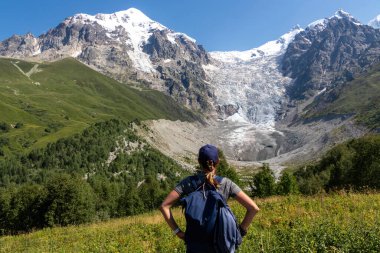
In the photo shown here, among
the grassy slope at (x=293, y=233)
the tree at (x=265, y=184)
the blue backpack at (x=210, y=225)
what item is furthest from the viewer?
the tree at (x=265, y=184)

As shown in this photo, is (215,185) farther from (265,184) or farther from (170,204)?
(265,184)

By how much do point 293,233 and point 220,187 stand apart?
16.1 feet

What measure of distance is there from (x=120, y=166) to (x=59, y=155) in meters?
28.5

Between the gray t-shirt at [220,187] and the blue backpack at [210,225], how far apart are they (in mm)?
220

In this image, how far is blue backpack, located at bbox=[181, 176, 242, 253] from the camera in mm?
7422

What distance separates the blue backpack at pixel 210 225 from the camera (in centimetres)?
742

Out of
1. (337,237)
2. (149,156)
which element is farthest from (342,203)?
(149,156)

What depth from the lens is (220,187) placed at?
25.9ft

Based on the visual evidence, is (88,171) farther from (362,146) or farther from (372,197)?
(372,197)

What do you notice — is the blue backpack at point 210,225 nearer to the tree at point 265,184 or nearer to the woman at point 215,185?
the woman at point 215,185

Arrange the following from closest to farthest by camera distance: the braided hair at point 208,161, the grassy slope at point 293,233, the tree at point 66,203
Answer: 1. the braided hair at point 208,161
2. the grassy slope at point 293,233
3. the tree at point 66,203

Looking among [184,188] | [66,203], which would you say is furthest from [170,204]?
[66,203]

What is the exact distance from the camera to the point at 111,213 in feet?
342

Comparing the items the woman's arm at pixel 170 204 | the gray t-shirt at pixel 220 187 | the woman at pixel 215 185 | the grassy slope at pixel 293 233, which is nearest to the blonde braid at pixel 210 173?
the woman at pixel 215 185
